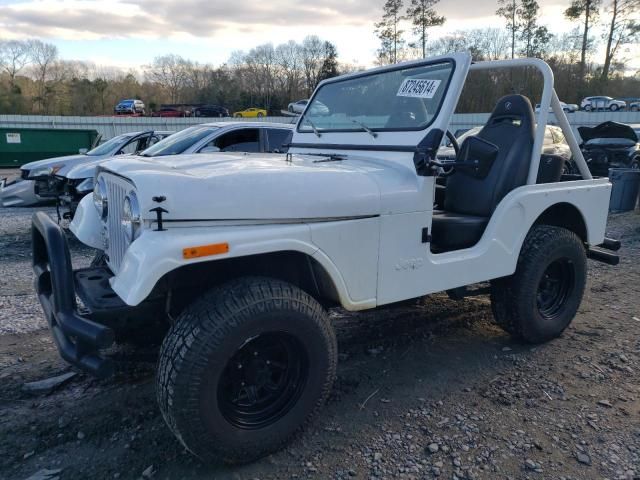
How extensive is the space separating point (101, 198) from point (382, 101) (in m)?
1.94

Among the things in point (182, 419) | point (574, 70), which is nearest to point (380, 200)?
point (182, 419)

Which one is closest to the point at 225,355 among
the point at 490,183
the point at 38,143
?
the point at 490,183

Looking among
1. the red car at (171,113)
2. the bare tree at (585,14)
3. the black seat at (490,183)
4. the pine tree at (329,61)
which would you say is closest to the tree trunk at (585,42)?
the bare tree at (585,14)

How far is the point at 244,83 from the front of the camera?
161 feet

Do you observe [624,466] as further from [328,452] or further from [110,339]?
[110,339]

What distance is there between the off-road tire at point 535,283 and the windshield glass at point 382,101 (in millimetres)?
1227

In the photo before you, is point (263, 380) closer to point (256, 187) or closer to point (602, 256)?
point (256, 187)

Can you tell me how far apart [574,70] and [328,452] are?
39858mm

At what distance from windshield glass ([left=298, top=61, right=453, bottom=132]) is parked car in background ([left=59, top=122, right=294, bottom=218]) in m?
2.70

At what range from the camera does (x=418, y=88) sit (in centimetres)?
329

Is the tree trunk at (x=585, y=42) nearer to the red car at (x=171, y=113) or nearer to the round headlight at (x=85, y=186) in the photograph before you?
the red car at (x=171, y=113)

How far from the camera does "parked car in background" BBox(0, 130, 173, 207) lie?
9195 mm

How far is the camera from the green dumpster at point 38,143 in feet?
55.4

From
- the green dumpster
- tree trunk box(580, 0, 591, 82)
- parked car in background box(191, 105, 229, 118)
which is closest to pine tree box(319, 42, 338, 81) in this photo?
parked car in background box(191, 105, 229, 118)
